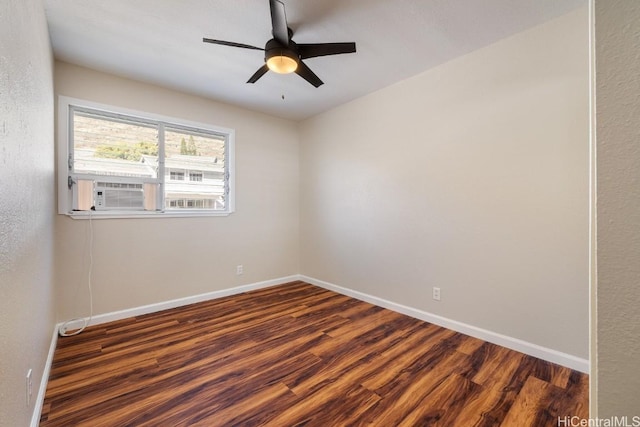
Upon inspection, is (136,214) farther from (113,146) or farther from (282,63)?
(282,63)

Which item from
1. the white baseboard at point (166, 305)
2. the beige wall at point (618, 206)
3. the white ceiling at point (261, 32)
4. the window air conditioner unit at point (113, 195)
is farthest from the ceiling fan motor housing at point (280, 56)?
the white baseboard at point (166, 305)

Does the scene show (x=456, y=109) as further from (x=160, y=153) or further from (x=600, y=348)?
(x=160, y=153)

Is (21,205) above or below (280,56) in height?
below

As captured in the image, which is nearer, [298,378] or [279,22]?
[279,22]

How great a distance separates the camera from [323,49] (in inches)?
79.6

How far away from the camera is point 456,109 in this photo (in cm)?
262

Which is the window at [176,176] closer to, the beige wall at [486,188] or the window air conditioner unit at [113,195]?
the window air conditioner unit at [113,195]

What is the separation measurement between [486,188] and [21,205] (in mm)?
3173

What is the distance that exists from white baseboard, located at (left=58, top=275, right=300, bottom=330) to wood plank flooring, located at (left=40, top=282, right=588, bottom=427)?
134 millimetres

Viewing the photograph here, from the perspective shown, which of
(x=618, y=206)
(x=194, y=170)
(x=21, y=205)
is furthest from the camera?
(x=194, y=170)

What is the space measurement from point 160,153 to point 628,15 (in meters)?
3.76

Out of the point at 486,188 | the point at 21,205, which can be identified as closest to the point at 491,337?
the point at 486,188

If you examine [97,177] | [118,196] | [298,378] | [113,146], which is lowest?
[298,378]

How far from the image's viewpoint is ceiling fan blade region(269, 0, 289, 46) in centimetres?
162
